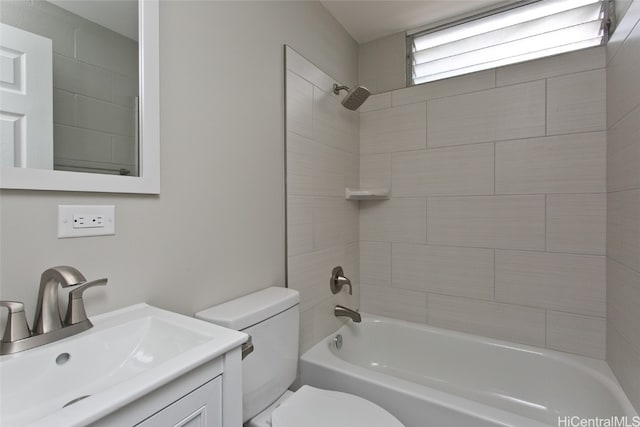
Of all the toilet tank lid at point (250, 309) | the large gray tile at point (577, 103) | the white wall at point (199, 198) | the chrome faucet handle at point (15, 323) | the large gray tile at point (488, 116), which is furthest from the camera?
the large gray tile at point (488, 116)

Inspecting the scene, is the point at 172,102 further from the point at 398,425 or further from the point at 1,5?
the point at 398,425

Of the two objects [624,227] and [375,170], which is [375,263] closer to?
[375,170]

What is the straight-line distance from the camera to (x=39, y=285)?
797 mm

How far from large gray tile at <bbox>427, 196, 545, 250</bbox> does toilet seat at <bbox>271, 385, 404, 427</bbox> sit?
116 centimetres

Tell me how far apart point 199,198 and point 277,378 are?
805 mm

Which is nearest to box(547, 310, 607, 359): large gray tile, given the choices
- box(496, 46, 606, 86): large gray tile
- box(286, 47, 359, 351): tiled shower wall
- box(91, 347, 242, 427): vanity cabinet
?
box(286, 47, 359, 351): tiled shower wall

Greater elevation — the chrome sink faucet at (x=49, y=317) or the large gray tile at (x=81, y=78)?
the large gray tile at (x=81, y=78)

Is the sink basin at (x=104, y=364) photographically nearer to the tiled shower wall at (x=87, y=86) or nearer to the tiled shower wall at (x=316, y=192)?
the tiled shower wall at (x=87, y=86)

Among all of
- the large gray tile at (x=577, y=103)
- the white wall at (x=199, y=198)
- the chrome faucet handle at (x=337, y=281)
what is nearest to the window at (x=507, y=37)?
the large gray tile at (x=577, y=103)

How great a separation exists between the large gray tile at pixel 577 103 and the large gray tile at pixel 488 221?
0.42 meters

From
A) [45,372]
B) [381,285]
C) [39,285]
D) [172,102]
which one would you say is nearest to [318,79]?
[172,102]

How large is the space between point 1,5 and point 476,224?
7.13 feet

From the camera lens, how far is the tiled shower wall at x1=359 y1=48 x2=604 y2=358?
168 centimetres

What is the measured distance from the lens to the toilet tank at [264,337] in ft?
3.80
